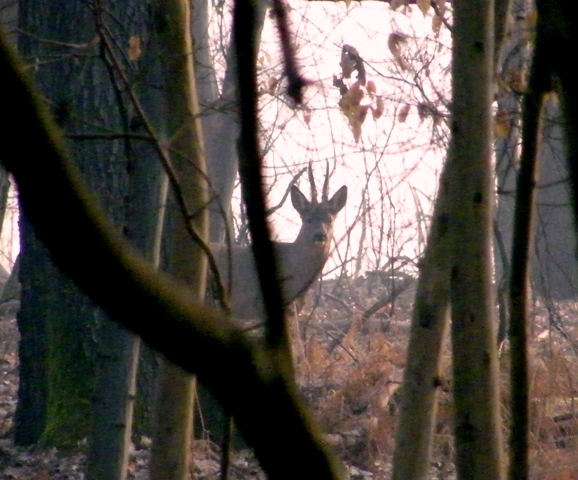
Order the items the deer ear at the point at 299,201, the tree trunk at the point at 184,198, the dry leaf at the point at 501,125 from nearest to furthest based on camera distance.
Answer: the tree trunk at the point at 184,198
the dry leaf at the point at 501,125
the deer ear at the point at 299,201

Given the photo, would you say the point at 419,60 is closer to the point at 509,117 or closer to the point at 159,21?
the point at 509,117

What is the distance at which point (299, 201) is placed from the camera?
1381 centimetres

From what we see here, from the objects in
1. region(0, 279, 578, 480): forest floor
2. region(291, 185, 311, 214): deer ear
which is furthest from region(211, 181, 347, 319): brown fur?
region(0, 279, 578, 480): forest floor

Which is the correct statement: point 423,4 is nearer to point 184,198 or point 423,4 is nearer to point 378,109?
point 378,109

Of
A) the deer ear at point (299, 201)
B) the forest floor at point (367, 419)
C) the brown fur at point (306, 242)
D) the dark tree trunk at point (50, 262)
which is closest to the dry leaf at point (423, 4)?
the dark tree trunk at point (50, 262)

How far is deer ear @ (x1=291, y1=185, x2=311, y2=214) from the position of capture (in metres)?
13.5

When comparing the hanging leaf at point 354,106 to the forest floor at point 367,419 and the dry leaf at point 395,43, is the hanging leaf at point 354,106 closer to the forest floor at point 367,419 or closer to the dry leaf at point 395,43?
the dry leaf at point 395,43

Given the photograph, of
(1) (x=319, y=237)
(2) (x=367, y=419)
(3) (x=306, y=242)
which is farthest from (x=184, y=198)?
(3) (x=306, y=242)

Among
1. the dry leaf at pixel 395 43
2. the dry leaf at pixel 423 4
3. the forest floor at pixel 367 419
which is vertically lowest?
the forest floor at pixel 367 419

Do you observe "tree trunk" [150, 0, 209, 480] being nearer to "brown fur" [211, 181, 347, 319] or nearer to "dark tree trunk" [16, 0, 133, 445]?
"dark tree trunk" [16, 0, 133, 445]

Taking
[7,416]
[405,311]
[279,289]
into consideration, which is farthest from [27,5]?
[405,311]

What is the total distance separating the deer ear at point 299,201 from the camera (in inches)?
532

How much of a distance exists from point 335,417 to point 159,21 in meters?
4.09

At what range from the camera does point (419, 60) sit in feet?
14.9
